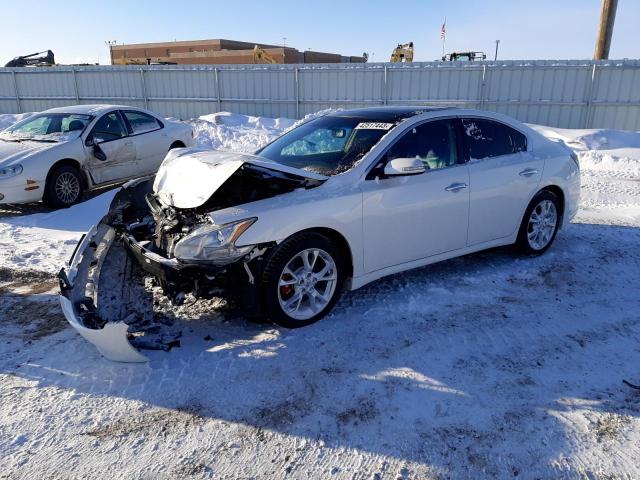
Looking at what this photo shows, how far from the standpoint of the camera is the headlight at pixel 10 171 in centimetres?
745

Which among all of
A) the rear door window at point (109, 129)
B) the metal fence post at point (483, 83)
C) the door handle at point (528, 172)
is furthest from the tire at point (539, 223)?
the metal fence post at point (483, 83)

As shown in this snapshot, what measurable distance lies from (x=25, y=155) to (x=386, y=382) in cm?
704

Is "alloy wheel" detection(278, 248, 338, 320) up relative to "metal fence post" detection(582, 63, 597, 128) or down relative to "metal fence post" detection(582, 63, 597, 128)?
down

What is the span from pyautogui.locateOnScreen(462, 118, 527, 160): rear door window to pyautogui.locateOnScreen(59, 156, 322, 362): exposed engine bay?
6.14 feet

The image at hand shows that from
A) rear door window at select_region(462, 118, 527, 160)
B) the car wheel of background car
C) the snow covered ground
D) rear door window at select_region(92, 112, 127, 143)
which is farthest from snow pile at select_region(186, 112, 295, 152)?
the car wheel of background car

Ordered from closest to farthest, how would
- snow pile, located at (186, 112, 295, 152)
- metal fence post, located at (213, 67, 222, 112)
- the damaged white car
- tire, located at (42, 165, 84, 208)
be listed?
1. the damaged white car
2. tire, located at (42, 165, 84, 208)
3. snow pile, located at (186, 112, 295, 152)
4. metal fence post, located at (213, 67, 222, 112)

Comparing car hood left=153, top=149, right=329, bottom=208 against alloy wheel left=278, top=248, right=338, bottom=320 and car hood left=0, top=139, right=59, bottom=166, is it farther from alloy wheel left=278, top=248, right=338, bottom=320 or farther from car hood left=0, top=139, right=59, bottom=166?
car hood left=0, top=139, right=59, bottom=166

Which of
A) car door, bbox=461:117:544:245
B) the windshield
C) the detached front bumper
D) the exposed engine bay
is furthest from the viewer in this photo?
the windshield

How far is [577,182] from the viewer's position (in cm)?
600

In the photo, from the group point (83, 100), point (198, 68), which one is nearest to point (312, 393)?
point (198, 68)

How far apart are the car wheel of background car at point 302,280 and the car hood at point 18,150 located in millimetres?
5867

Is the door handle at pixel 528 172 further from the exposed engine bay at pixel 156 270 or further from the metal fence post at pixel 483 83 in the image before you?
the metal fence post at pixel 483 83

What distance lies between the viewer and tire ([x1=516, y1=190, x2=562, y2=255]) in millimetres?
5539

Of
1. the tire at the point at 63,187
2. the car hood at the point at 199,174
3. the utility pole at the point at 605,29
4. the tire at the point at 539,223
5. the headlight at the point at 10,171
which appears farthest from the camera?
the utility pole at the point at 605,29
